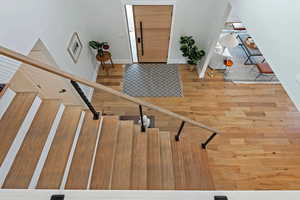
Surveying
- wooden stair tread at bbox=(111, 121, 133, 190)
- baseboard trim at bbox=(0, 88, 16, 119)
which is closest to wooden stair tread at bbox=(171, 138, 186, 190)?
wooden stair tread at bbox=(111, 121, 133, 190)

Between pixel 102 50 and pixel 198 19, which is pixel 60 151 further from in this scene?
pixel 198 19

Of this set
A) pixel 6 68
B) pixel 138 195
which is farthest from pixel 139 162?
pixel 6 68

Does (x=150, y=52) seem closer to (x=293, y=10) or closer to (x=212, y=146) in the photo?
(x=212, y=146)

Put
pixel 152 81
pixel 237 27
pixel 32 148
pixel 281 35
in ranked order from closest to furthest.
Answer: pixel 32 148 < pixel 281 35 < pixel 152 81 < pixel 237 27

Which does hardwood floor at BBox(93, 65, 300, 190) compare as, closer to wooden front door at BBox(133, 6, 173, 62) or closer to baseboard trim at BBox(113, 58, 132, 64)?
baseboard trim at BBox(113, 58, 132, 64)

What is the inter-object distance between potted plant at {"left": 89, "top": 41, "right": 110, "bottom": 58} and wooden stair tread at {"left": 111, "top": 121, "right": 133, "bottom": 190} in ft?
8.66

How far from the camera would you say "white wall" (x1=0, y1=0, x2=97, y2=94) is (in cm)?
190

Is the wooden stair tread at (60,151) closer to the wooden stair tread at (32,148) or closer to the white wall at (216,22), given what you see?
the wooden stair tread at (32,148)

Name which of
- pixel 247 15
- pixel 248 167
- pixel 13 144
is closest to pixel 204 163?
pixel 248 167

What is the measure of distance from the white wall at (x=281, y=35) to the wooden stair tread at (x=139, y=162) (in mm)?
1736

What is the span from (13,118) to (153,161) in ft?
5.57

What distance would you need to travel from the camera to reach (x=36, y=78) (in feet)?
9.53

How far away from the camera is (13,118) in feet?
6.08

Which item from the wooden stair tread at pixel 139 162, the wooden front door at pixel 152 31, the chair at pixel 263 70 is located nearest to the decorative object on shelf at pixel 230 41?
the chair at pixel 263 70
